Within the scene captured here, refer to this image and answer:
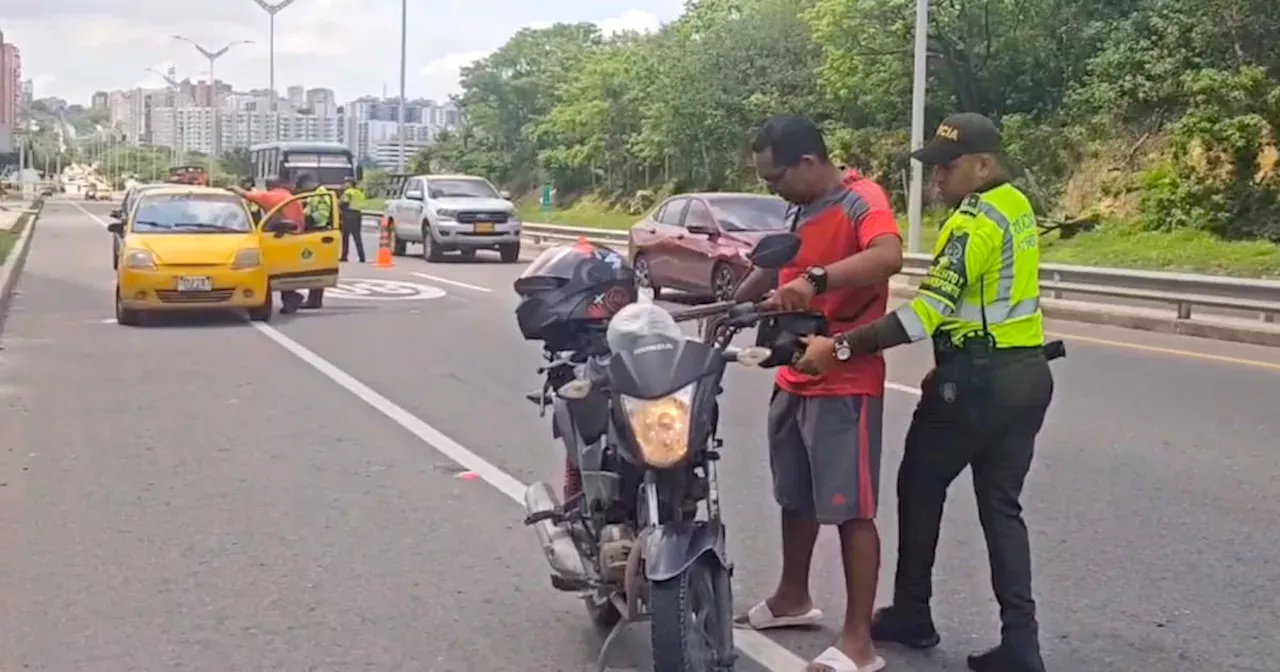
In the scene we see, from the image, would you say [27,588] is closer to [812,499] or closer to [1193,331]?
[812,499]

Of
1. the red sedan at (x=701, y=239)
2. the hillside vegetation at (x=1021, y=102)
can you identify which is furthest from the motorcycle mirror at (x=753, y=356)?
the hillside vegetation at (x=1021, y=102)

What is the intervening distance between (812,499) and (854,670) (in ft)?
1.84

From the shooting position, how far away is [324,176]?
46781 millimetres

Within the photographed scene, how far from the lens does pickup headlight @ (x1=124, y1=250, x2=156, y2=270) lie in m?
16.4

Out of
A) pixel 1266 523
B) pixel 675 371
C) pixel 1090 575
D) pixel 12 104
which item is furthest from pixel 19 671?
pixel 12 104

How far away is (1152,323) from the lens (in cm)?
1708

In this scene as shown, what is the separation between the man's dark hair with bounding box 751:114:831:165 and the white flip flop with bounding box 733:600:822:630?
1676 millimetres

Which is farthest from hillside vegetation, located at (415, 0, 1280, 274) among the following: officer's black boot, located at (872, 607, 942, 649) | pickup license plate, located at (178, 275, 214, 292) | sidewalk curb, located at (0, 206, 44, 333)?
officer's black boot, located at (872, 607, 942, 649)

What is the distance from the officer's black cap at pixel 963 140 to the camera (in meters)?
4.83

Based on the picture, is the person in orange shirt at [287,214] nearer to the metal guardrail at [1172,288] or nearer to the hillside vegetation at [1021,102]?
the metal guardrail at [1172,288]

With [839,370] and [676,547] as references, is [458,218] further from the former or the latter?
[676,547]

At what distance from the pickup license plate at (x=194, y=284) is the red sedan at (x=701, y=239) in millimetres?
5786

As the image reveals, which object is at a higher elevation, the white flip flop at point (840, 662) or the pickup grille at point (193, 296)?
the pickup grille at point (193, 296)

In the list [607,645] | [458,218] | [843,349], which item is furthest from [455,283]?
[843,349]
